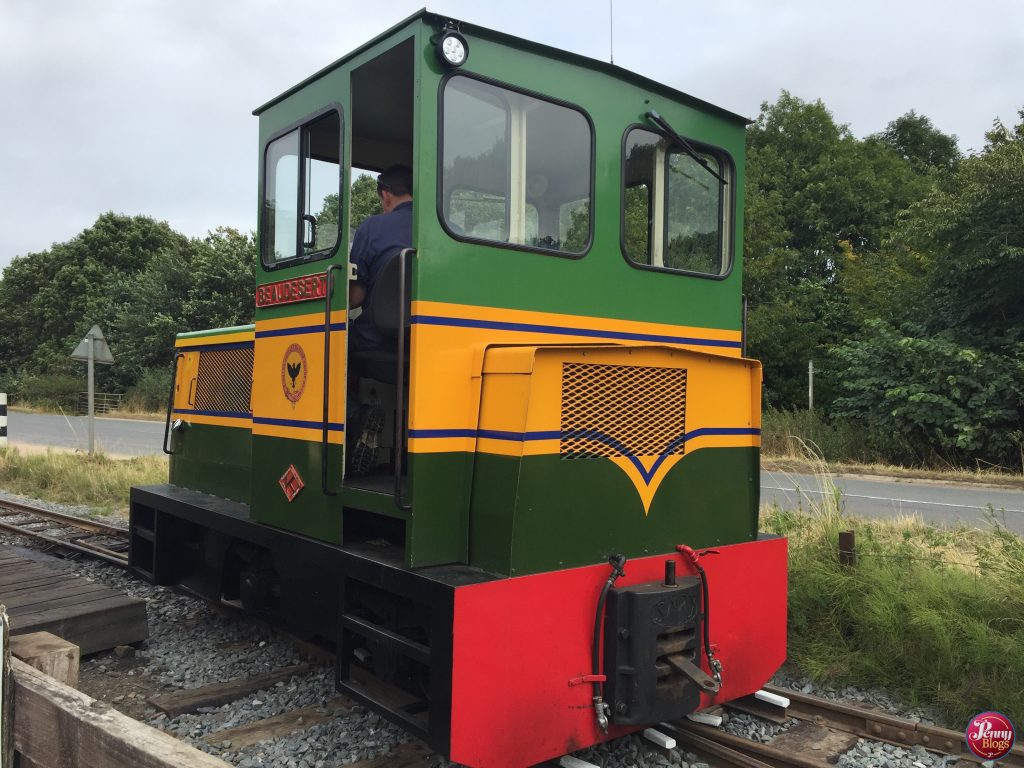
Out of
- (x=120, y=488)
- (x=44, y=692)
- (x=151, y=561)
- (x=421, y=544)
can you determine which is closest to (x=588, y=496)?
(x=421, y=544)

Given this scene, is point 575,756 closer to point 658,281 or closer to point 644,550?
point 644,550

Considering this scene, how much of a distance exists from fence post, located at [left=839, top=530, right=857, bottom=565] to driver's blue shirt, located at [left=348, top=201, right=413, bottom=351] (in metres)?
3.07

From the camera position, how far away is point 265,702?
3793 mm

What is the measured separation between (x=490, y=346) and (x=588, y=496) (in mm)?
693

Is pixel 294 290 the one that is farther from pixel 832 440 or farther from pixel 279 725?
pixel 832 440

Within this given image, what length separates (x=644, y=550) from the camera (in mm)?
3314

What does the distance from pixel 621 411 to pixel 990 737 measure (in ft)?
6.27

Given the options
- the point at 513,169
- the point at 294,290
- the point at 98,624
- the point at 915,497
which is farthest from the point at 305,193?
the point at 915,497

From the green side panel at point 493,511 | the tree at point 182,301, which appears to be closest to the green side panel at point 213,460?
the green side panel at point 493,511

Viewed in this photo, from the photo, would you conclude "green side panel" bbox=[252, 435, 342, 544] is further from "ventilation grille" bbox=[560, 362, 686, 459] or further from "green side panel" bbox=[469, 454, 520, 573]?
"ventilation grille" bbox=[560, 362, 686, 459]

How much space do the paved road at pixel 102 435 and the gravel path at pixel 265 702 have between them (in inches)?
442

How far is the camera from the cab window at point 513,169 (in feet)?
10.5

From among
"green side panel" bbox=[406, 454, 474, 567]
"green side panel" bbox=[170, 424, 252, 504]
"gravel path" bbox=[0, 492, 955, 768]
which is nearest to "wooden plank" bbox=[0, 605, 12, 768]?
"gravel path" bbox=[0, 492, 955, 768]

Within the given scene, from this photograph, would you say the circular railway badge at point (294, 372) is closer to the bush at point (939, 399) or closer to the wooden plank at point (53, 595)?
the wooden plank at point (53, 595)
